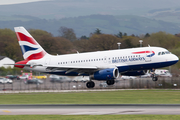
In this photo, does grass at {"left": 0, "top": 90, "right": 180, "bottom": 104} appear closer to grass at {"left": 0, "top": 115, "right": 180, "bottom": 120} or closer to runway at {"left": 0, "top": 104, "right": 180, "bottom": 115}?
runway at {"left": 0, "top": 104, "right": 180, "bottom": 115}

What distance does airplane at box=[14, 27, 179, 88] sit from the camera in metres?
41.0

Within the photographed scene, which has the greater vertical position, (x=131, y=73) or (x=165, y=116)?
(x=131, y=73)

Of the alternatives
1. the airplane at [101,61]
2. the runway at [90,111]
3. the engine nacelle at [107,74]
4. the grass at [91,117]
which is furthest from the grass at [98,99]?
the grass at [91,117]

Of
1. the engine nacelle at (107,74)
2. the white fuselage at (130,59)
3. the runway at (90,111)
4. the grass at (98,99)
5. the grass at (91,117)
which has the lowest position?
the grass at (91,117)

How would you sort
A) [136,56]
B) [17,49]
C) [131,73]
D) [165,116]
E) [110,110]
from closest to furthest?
[165,116]
[110,110]
[136,56]
[131,73]
[17,49]

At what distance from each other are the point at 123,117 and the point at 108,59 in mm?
23567

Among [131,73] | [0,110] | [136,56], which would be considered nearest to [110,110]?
[0,110]

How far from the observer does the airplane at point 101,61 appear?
135 ft

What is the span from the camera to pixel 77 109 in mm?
22922

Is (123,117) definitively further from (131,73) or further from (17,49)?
(17,49)

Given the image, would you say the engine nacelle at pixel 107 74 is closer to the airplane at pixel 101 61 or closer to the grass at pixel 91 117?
the airplane at pixel 101 61

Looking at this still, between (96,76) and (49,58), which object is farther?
(49,58)

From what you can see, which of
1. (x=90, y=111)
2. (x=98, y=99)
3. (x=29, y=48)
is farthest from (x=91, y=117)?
(x=29, y=48)

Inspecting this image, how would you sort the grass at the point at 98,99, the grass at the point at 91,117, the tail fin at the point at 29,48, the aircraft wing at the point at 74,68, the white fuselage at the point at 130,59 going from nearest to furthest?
1. the grass at the point at 91,117
2. the grass at the point at 98,99
3. the white fuselage at the point at 130,59
4. the aircraft wing at the point at 74,68
5. the tail fin at the point at 29,48
